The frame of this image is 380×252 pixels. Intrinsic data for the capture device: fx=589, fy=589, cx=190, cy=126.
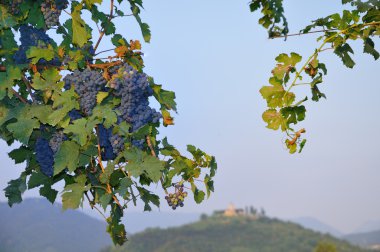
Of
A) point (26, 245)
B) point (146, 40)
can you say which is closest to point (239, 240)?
point (26, 245)

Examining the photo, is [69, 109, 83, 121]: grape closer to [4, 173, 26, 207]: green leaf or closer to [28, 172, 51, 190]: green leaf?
[28, 172, 51, 190]: green leaf

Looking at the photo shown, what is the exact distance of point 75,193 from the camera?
13.8ft

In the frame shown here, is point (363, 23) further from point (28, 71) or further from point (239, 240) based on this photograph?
point (239, 240)

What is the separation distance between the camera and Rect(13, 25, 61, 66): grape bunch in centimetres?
449

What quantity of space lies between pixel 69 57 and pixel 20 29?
2.32ft

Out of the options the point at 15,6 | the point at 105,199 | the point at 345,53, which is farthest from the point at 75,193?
the point at 345,53

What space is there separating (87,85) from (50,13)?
98 centimetres

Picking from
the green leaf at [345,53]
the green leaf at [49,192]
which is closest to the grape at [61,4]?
the green leaf at [49,192]

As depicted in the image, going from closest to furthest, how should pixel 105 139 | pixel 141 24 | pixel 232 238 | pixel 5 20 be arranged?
pixel 105 139
pixel 5 20
pixel 141 24
pixel 232 238

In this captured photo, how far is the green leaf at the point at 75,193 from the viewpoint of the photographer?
4.15 metres

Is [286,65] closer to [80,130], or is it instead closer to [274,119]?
[274,119]

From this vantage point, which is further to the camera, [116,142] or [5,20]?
[5,20]

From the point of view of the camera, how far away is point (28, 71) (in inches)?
→ 175

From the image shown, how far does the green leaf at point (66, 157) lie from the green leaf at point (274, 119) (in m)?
1.41
